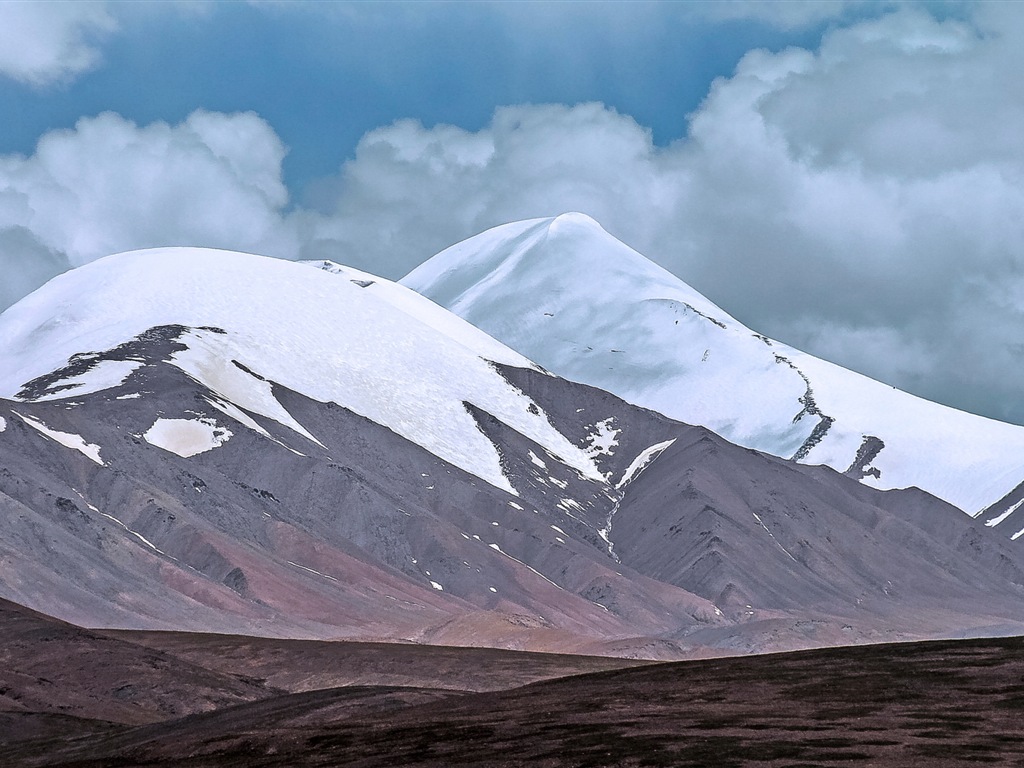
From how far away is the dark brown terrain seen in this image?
57.8 metres

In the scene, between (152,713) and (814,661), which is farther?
(152,713)

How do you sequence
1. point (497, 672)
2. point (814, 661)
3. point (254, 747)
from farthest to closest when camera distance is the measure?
point (497, 672) < point (814, 661) < point (254, 747)

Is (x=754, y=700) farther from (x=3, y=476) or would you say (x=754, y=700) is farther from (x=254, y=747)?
(x=3, y=476)

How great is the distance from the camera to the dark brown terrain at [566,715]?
57750mm

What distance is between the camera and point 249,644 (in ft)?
454

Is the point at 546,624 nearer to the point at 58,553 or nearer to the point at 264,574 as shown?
the point at 264,574

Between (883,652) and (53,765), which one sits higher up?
(883,652)

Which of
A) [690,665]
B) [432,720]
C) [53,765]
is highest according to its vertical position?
[690,665]

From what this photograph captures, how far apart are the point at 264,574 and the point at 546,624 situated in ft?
109

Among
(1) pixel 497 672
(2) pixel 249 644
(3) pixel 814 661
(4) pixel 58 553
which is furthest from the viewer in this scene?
(4) pixel 58 553

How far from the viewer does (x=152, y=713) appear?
102250 millimetres

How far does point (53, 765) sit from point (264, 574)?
123m

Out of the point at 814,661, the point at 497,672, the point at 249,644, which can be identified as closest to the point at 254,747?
the point at 814,661

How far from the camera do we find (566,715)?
69000mm
